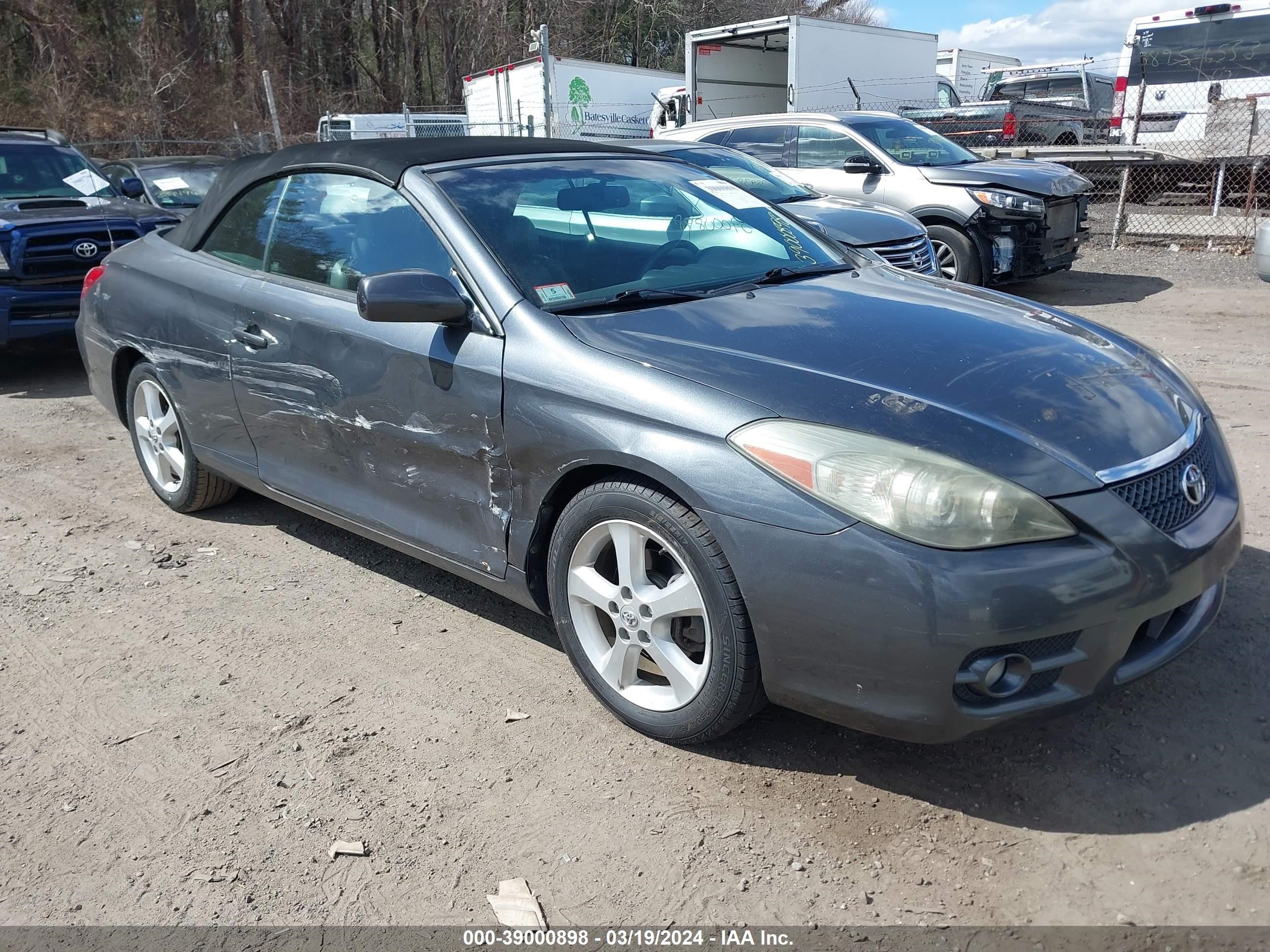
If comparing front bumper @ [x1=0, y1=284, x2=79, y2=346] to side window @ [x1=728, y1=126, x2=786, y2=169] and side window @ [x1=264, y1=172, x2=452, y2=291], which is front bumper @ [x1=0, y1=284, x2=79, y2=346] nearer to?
side window @ [x1=264, y1=172, x2=452, y2=291]

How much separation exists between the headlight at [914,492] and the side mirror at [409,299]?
1169mm

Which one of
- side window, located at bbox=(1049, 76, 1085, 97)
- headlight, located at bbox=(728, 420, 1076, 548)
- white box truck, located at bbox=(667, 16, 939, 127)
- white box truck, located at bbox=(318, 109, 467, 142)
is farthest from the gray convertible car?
side window, located at bbox=(1049, 76, 1085, 97)

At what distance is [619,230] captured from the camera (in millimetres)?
3674

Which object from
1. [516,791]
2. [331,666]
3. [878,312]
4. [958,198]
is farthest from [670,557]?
[958,198]

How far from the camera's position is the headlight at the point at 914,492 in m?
2.39

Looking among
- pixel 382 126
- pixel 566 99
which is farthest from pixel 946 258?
pixel 382 126

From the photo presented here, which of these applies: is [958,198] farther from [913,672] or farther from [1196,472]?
[913,672]

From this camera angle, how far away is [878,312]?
3285 millimetres

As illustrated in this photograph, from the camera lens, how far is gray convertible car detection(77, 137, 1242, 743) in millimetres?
2424

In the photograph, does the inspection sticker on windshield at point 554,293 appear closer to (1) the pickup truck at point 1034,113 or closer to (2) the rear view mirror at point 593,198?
(2) the rear view mirror at point 593,198

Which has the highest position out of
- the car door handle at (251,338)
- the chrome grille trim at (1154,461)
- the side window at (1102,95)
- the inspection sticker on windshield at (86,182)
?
the side window at (1102,95)

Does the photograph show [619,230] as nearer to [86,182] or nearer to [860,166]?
[86,182]

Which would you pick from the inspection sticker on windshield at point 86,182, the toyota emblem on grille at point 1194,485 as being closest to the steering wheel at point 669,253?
the toyota emblem on grille at point 1194,485

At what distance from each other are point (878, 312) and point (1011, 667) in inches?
50.8
